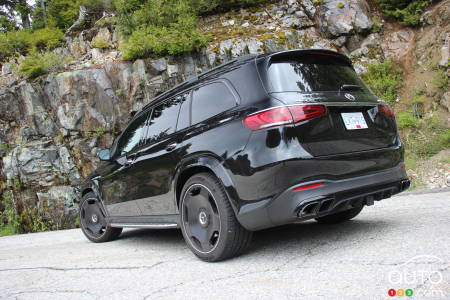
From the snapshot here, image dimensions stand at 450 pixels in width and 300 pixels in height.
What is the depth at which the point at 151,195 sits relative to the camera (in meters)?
3.79

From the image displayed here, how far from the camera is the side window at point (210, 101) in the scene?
3.13 m

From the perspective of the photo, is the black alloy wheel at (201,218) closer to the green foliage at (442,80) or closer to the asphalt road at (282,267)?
the asphalt road at (282,267)

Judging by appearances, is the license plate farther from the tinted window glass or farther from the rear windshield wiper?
the tinted window glass

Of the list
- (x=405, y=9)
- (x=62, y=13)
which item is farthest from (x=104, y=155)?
(x=62, y=13)

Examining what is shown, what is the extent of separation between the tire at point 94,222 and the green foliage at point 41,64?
10.9m

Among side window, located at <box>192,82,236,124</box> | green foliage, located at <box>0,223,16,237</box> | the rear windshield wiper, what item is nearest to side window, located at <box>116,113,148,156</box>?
side window, located at <box>192,82,236,124</box>

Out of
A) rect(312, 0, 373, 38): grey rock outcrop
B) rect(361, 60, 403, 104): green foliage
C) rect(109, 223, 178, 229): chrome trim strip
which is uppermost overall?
rect(312, 0, 373, 38): grey rock outcrop

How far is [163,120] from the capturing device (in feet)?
12.8

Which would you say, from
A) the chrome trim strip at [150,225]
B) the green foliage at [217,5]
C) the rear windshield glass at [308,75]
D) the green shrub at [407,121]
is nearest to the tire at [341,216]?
the rear windshield glass at [308,75]

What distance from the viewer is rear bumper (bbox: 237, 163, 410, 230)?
255 cm

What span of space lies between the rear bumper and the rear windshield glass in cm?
83

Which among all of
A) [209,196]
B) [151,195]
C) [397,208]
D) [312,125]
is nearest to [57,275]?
[151,195]

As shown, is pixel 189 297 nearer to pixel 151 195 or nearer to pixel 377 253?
pixel 377 253

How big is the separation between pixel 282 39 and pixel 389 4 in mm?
4098
